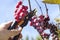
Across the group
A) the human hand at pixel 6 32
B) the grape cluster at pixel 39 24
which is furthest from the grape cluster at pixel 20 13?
the grape cluster at pixel 39 24

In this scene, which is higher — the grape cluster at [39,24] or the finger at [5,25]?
the finger at [5,25]

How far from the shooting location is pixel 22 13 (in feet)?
5.07

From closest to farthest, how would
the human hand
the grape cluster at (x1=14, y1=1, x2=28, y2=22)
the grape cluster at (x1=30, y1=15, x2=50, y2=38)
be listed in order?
the human hand
the grape cluster at (x1=14, y1=1, x2=28, y2=22)
the grape cluster at (x1=30, y1=15, x2=50, y2=38)

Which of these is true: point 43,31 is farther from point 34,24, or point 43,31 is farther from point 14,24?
point 14,24

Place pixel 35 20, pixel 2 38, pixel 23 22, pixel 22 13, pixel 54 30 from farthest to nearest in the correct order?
pixel 54 30, pixel 35 20, pixel 22 13, pixel 23 22, pixel 2 38

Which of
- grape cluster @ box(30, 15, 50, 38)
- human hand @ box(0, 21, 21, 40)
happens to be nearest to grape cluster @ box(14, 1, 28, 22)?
human hand @ box(0, 21, 21, 40)

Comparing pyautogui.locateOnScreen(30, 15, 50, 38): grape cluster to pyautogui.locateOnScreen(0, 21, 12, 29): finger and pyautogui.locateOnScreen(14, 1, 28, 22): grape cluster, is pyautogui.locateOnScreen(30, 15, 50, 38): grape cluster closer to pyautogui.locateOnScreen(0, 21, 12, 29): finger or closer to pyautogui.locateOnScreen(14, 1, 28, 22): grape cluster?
pyautogui.locateOnScreen(14, 1, 28, 22): grape cluster

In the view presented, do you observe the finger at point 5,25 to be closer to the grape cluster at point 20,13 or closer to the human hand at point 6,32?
the human hand at point 6,32

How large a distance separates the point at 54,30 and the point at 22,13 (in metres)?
1.57

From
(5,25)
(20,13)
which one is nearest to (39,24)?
(20,13)

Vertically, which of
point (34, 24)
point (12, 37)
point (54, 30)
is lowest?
point (54, 30)

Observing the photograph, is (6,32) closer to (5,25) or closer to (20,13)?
(5,25)

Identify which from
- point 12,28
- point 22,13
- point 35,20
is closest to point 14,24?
point 12,28

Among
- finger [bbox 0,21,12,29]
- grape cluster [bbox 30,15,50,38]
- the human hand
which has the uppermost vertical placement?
finger [bbox 0,21,12,29]
